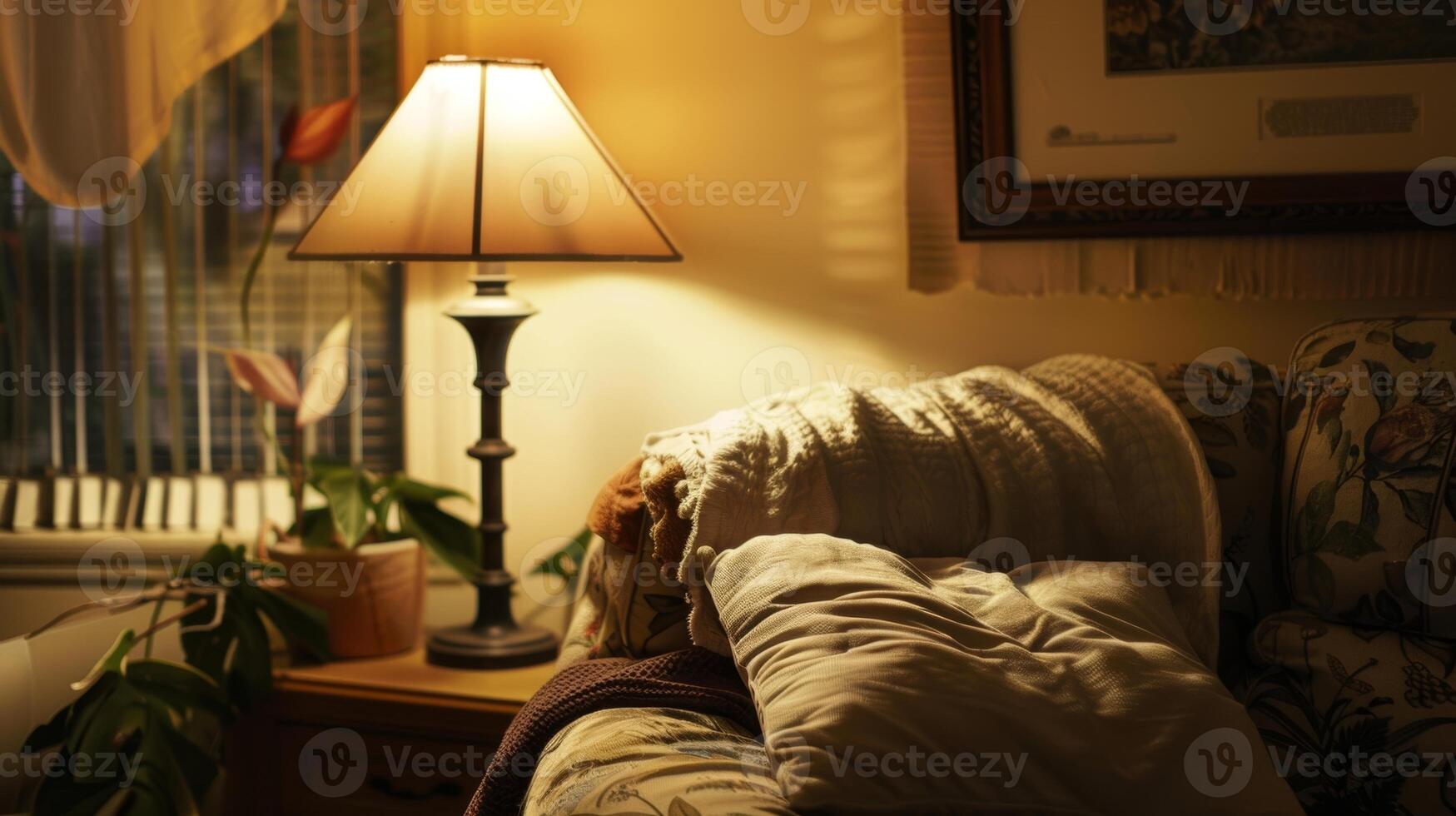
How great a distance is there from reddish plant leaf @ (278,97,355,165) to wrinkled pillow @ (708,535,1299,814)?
1000 mm

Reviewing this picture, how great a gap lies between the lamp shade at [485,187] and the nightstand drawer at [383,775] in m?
0.61

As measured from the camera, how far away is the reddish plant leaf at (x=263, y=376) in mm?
1673

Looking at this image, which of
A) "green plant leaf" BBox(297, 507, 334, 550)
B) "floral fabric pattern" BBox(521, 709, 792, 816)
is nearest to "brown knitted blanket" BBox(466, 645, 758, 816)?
"floral fabric pattern" BBox(521, 709, 792, 816)

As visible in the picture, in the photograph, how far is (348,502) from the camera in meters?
1.66

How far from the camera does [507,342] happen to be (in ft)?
5.23

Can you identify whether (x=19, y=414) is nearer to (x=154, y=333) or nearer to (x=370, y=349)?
(x=154, y=333)

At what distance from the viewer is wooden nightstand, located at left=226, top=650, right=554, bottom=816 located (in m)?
1.51

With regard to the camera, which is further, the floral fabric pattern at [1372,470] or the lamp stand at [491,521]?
the lamp stand at [491,521]

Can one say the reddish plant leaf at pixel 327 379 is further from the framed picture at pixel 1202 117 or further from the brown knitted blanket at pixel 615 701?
the framed picture at pixel 1202 117

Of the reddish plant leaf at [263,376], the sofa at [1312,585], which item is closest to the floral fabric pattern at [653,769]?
the sofa at [1312,585]

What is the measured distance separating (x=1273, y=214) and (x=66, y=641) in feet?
5.61

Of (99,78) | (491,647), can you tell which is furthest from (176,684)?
(99,78)

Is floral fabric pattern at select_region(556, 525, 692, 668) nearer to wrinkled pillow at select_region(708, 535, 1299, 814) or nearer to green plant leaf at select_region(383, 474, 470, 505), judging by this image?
wrinkled pillow at select_region(708, 535, 1299, 814)

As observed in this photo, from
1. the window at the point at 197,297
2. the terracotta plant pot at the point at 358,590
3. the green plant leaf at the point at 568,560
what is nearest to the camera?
the terracotta plant pot at the point at 358,590
